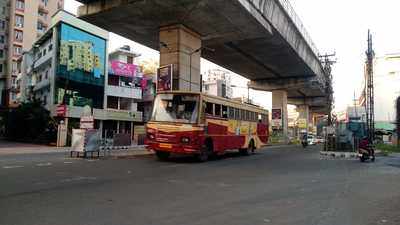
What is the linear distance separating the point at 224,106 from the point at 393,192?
11634 millimetres

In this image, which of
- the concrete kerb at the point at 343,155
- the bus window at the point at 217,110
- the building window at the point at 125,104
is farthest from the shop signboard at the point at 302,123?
the bus window at the point at 217,110

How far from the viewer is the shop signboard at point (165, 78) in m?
26.8

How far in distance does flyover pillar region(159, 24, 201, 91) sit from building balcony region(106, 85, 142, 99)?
3010 cm

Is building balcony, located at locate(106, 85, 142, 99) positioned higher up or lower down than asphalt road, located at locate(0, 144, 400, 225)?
higher up

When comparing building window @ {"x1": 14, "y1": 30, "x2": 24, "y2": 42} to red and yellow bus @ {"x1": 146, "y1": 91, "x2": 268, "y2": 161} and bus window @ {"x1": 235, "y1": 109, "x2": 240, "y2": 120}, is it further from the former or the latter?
red and yellow bus @ {"x1": 146, "y1": 91, "x2": 268, "y2": 161}

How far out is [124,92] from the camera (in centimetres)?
5944

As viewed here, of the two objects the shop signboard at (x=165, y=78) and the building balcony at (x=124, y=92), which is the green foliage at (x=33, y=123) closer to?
the building balcony at (x=124, y=92)

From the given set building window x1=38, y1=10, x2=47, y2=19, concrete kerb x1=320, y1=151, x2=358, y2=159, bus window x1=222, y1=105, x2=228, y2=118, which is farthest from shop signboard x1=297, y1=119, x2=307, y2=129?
bus window x1=222, y1=105, x2=228, y2=118

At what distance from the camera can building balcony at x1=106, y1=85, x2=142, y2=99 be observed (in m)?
57.3

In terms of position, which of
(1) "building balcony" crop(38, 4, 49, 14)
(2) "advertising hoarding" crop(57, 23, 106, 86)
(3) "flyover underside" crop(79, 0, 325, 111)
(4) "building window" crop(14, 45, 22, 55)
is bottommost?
(3) "flyover underside" crop(79, 0, 325, 111)

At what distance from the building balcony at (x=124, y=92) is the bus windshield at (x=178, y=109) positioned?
38220 millimetres

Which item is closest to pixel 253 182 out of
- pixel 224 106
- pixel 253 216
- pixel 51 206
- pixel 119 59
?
pixel 253 216

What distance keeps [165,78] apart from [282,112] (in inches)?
Answer: 1412

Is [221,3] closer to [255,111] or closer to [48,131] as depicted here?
[255,111]
